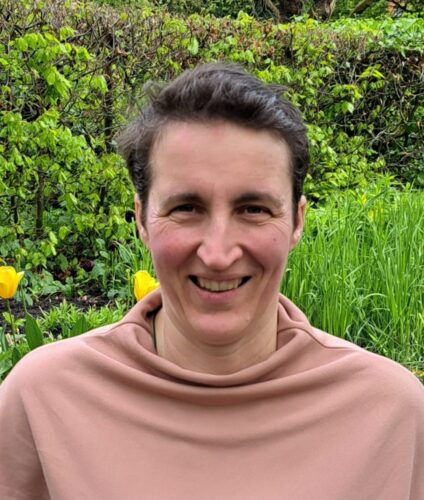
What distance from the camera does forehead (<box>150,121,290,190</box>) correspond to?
1.38 metres

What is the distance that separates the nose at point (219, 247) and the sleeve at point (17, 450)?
44cm

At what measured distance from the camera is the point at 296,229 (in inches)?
62.6

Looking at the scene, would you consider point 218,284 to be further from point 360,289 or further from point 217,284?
point 360,289

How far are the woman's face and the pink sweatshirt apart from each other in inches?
5.1

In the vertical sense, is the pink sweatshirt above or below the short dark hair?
below

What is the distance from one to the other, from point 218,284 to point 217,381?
192mm

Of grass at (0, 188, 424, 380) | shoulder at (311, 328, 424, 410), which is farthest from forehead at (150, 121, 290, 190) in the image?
grass at (0, 188, 424, 380)

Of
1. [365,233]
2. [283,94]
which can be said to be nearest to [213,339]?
[283,94]

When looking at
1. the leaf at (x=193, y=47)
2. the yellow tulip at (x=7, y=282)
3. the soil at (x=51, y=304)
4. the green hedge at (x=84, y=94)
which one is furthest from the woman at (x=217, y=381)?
the leaf at (x=193, y=47)

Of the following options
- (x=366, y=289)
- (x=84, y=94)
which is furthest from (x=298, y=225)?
(x=84, y=94)

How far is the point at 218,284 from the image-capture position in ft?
4.74

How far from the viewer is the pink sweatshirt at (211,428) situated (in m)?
1.43

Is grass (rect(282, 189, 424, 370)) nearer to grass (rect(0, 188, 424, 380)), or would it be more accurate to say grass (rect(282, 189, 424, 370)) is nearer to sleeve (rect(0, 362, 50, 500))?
grass (rect(0, 188, 424, 380))

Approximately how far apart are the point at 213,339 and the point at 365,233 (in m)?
2.66
